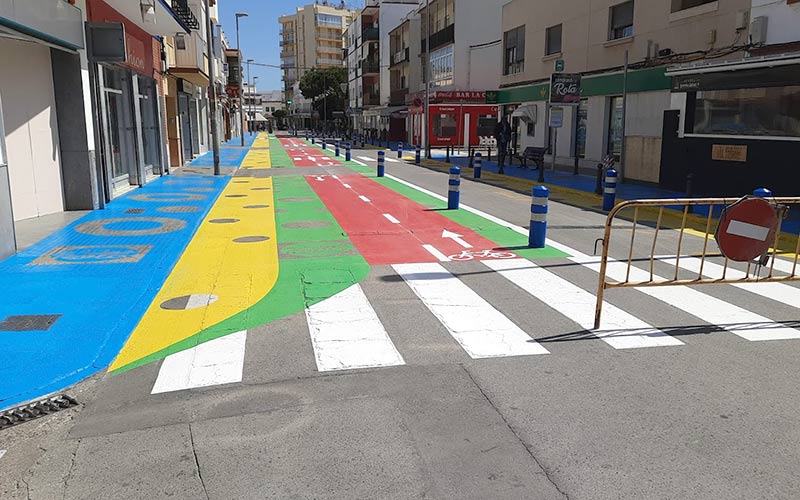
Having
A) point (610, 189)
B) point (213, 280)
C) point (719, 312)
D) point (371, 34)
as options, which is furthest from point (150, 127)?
point (371, 34)

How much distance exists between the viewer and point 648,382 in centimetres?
525

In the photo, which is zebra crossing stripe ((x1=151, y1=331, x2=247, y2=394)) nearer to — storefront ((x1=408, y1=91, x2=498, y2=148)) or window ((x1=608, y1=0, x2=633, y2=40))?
window ((x1=608, y1=0, x2=633, y2=40))

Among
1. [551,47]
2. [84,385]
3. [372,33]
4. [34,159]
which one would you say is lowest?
[84,385]

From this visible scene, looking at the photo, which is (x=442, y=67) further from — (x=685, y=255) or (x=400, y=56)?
(x=685, y=255)

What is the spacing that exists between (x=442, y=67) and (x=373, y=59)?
27.5m

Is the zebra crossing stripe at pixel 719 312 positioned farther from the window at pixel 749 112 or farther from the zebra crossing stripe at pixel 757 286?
the window at pixel 749 112

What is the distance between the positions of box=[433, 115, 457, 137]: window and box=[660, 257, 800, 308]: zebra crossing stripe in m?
42.5

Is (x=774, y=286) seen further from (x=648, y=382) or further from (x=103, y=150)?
(x=103, y=150)

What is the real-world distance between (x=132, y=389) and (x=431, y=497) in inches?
110

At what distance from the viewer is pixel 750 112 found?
1566 centimetres

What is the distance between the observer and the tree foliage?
98.6m

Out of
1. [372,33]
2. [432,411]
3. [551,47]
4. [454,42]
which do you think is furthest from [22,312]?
[372,33]

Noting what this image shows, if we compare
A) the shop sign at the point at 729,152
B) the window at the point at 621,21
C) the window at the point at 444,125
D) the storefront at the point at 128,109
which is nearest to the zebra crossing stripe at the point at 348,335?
the storefront at the point at 128,109

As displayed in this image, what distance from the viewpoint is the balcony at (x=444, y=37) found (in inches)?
1994
